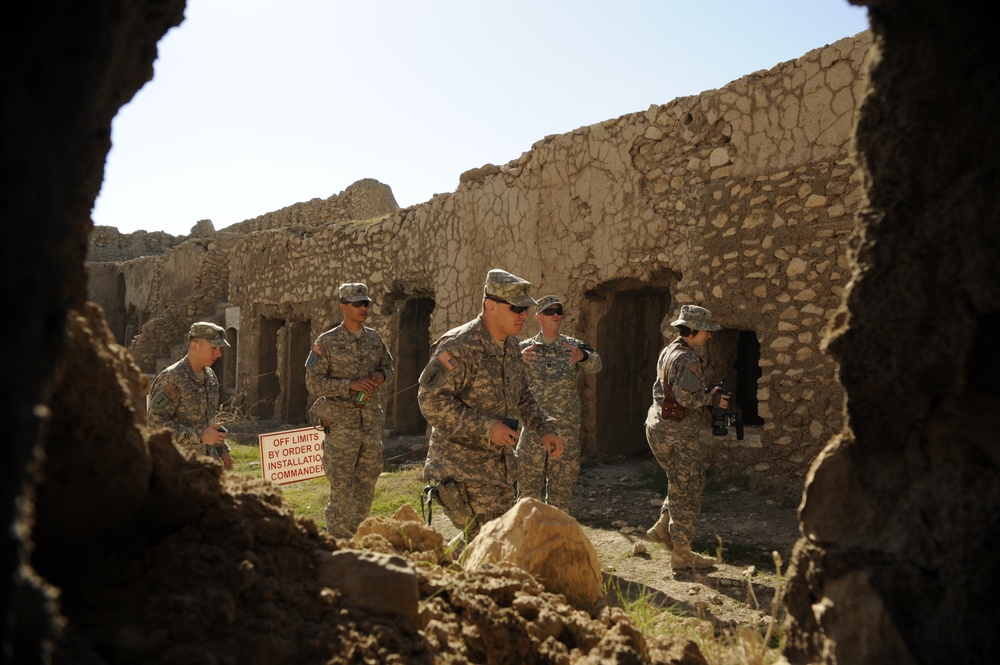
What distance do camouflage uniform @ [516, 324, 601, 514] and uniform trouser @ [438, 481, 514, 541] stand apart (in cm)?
154

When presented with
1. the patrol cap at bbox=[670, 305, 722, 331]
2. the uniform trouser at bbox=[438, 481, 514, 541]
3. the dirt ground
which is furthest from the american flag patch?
the patrol cap at bbox=[670, 305, 722, 331]

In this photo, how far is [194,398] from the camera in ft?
16.0

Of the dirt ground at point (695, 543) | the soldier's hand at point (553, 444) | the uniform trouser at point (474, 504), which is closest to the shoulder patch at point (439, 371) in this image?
the uniform trouser at point (474, 504)

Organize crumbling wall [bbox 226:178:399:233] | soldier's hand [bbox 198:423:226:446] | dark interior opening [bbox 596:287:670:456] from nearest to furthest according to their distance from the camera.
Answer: soldier's hand [bbox 198:423:226:446] → dark interior opening [bbox 596:287:670:456] → crumbling wall [bbox 226:178:399:233]

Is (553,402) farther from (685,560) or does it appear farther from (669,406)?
(685,560)

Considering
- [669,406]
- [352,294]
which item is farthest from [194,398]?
[669,406]

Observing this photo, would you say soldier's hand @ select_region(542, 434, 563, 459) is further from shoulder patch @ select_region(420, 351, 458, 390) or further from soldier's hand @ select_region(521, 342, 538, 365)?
soldier's hand @ select_region(521, 342, 538, 365)

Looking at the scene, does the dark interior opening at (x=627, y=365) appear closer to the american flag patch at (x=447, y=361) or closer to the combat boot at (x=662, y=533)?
the combat boot at (x=662, y=533)

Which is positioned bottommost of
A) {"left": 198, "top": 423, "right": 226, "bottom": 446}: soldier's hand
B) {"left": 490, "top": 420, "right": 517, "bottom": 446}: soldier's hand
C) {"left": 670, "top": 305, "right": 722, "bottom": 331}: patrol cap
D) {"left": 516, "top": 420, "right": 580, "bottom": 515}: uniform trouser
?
{"left": 516, "top": 420, "right": 580, "bottom": 515}: uniform trouser

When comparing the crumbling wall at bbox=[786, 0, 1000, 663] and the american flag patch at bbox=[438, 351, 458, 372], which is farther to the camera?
the american flag patch at bbox=[438, 351, 458, 372]

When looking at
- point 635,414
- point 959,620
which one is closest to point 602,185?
point 635,414

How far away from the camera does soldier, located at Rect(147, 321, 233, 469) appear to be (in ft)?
15.6

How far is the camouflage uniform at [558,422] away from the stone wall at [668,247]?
5.63ft

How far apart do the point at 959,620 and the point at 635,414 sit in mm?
7082
